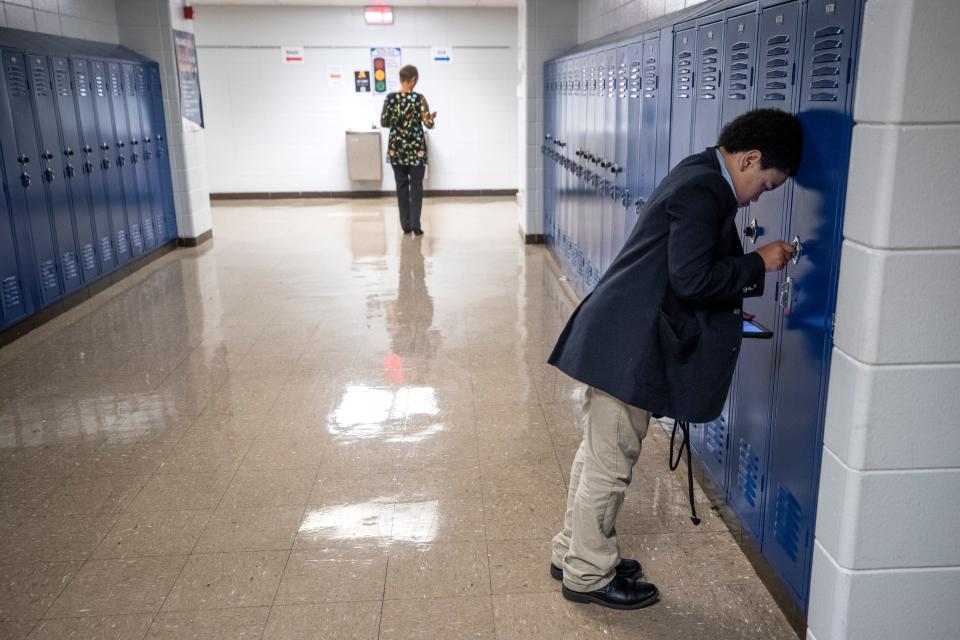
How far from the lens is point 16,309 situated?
475 cm

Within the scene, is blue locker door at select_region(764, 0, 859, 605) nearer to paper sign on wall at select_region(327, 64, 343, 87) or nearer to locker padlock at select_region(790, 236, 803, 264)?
locker padlock at select_region(790, 236, 803, 264)

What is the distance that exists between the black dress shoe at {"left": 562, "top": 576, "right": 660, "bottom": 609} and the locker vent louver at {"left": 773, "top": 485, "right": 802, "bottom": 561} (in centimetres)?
38

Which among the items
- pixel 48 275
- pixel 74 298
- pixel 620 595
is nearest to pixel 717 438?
pixel 620 595

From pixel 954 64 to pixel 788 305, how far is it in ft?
2.45

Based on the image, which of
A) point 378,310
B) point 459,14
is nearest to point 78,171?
point 378,310

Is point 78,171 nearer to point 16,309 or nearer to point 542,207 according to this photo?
point 16,309

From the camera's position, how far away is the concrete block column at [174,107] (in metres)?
7.09

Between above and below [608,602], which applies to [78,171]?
above

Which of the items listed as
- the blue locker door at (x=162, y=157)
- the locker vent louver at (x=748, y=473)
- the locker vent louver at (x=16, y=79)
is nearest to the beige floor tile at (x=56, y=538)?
the locker vent louver at (x=748, y=473)

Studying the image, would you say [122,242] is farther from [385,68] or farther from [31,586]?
[385,68]

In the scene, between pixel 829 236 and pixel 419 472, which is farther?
pixel 419 472

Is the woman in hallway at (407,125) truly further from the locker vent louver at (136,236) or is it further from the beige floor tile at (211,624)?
the beige floor tile at (211,624)

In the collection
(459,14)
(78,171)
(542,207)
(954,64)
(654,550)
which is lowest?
(654,550)

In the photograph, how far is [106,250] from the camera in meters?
6.05
